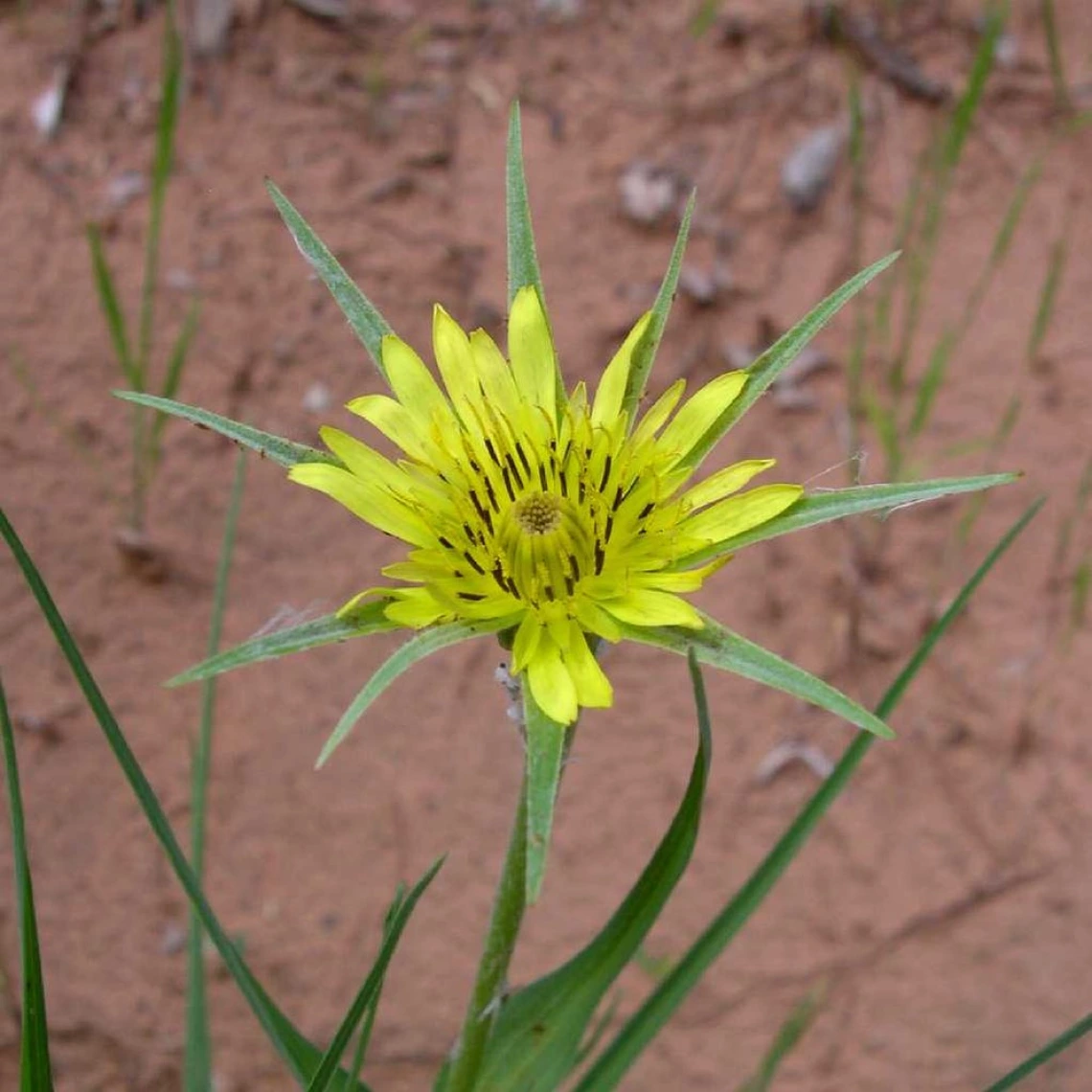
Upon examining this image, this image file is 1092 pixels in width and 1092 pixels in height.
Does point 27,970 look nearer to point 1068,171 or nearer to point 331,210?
point 331,210

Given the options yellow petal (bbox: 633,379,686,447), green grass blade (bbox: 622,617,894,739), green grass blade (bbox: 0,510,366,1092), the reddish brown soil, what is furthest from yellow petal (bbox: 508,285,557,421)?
the reddish brown soil

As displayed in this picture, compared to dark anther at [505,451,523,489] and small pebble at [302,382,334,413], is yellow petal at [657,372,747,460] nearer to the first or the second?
dark anther at [505,451,523,489]

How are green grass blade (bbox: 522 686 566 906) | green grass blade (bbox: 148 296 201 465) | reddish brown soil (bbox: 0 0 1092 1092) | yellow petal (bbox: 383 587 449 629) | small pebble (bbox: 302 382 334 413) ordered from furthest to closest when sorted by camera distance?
small pebble (bbox: 302 382 334 413) < reddish brown soil (bbox: 0 0 1092 1092) < green grass blade (bbox: 148 296 201 465) < yellow petal (bbox: 383 587 449 629) < green grass blade (bbox: 522 686 566 906)

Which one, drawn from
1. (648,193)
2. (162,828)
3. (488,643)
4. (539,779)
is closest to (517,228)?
(539,779)

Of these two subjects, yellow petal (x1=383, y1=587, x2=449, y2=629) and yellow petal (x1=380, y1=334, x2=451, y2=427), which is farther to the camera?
yellow petal (x1=380, y1=334, x2=451, y2=427)

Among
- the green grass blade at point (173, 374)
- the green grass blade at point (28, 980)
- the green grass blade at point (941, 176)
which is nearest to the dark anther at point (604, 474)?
the green grass blade at point (28, 980)

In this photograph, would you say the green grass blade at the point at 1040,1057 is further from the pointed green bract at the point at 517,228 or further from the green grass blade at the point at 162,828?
the pointed green bract at the point at 517,228

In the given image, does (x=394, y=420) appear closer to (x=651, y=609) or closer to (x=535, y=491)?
(x=535, y=491)
